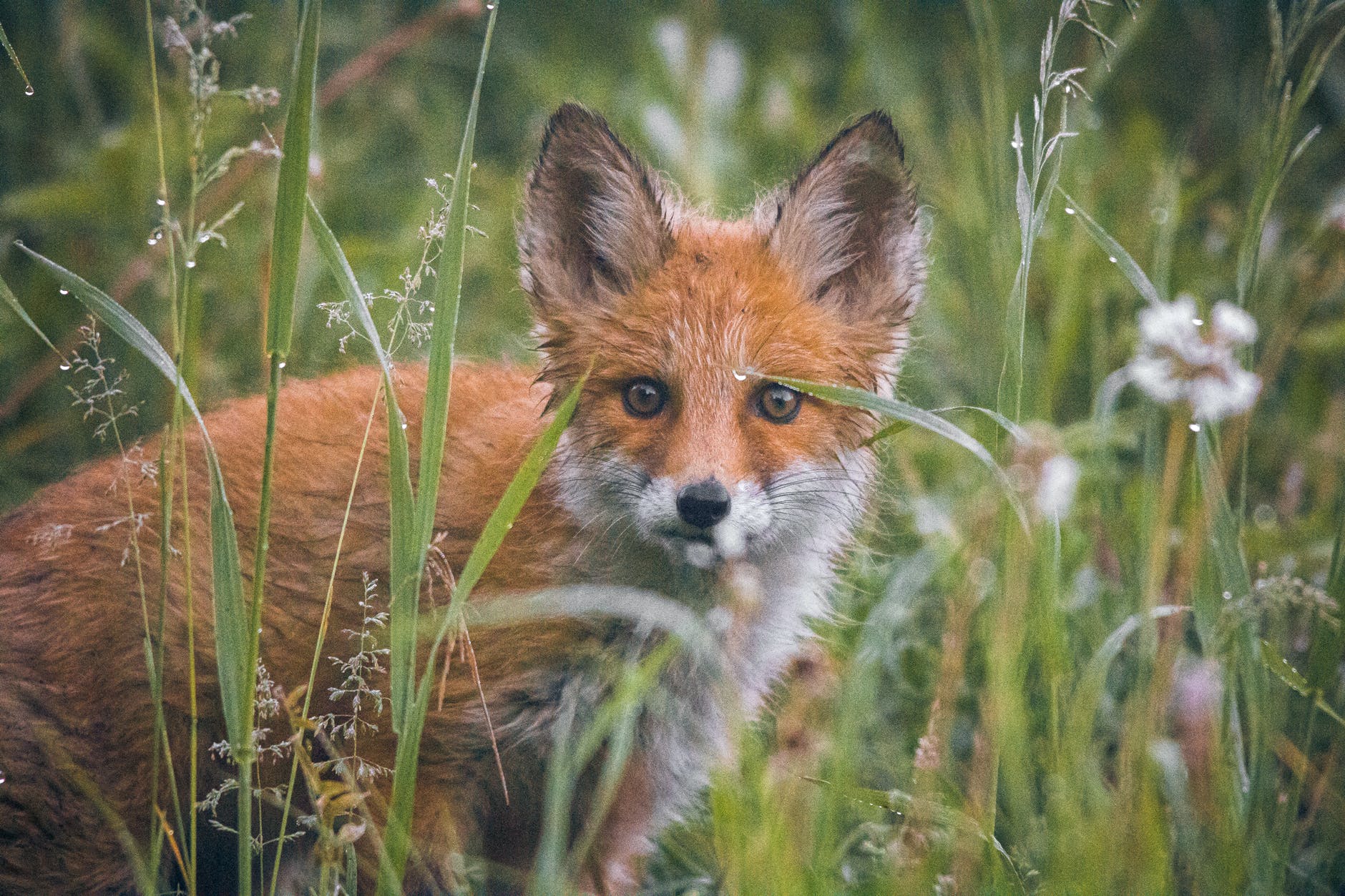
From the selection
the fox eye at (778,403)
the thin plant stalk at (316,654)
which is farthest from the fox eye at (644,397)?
the thin plant stalk at (316,654)

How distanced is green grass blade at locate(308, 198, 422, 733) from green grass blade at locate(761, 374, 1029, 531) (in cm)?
72

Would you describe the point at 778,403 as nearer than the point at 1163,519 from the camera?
No

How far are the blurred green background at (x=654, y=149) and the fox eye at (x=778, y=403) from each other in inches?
24.7

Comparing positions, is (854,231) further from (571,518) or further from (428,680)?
(428,680)

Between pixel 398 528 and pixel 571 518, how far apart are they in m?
0.93

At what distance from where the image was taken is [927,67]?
697cm

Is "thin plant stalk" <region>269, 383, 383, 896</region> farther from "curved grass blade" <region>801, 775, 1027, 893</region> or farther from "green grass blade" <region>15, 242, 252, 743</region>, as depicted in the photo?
"curved grass blade" <region>801, 775, 1027, 893</region>

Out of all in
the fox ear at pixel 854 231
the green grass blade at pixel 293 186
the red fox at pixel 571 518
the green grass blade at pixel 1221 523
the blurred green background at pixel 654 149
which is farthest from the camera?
the blurred green background at pixel 654 149

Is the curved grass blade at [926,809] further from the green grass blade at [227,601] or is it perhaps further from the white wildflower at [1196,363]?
the green grass blade at [227,601]

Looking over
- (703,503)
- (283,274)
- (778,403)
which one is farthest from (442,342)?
(778,403)

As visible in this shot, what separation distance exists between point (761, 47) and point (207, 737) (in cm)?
540

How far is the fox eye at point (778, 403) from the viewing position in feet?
10.0

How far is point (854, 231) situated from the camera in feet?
11.0

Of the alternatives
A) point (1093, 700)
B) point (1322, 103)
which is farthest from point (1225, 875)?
point (1322, 103)
